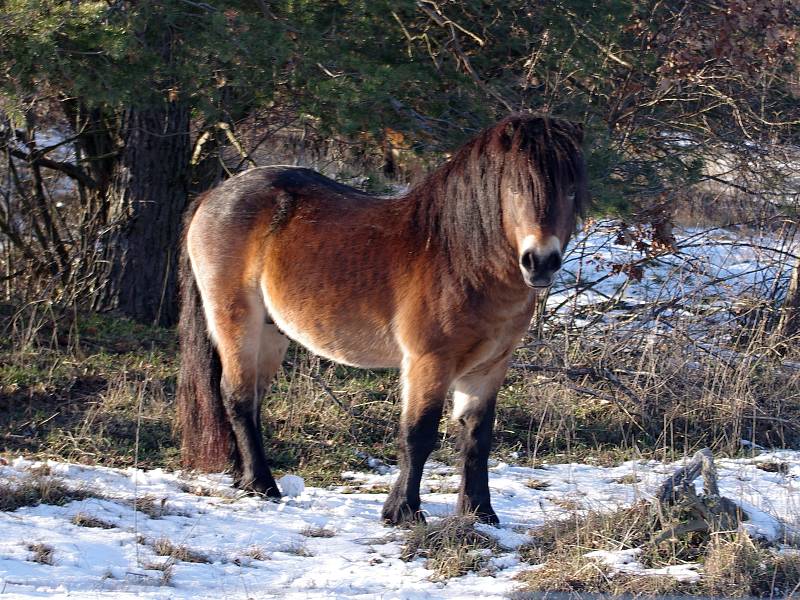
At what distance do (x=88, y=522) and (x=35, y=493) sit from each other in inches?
16.5

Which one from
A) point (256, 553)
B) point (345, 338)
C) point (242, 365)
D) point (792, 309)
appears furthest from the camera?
point (792, 309)

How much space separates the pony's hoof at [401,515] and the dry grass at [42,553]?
4.97ft

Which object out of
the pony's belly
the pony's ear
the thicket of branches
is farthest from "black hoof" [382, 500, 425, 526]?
the thicket of branches

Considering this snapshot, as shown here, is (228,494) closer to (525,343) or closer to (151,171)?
(525,343)

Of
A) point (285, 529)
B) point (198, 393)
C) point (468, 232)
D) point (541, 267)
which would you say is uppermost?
point (468, 232)

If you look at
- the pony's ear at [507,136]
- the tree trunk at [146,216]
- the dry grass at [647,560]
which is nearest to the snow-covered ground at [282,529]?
the dry grass at [647,560]

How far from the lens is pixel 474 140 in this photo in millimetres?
4211

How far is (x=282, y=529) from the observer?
414 centimetres

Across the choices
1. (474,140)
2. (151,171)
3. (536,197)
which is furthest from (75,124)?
(536,197)

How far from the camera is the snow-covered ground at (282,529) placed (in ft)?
10.8

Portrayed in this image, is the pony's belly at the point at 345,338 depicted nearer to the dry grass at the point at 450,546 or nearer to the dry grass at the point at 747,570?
the dry grass at the point at 450,546

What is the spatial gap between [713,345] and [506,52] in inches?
105

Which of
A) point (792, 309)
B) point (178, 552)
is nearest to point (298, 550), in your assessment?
point (178, 552)

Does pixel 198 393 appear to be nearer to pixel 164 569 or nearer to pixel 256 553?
pixel 256 553
